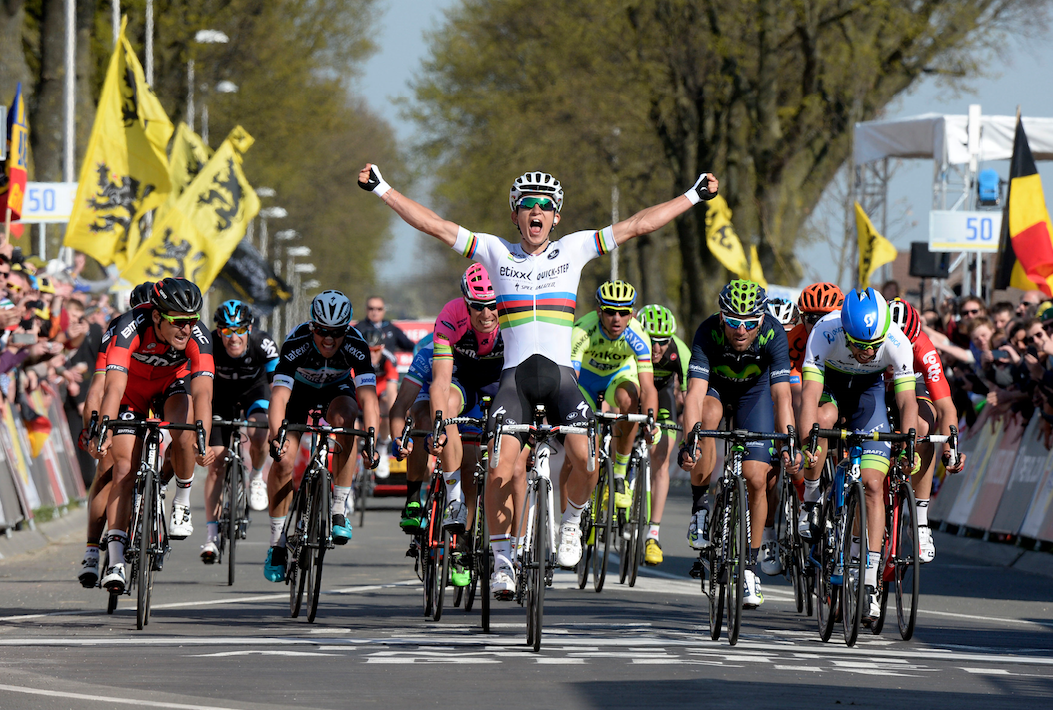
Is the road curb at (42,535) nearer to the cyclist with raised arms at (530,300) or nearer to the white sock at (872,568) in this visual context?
the cyclist with raised arms at (530,300)

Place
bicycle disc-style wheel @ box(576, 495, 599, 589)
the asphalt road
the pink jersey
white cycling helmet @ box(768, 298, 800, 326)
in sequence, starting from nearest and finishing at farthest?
the asphalt road < the pink jersey < white cycling helmet @ box(768, 298, 800, 326) < bicycle disc-style wheel @ box(576, 495, 599, 589)

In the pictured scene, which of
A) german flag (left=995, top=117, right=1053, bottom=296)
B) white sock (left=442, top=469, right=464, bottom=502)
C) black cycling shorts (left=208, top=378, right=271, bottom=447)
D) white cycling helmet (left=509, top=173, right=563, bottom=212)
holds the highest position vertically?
german flag (left=995, top=117, right=1053, bottom=296)

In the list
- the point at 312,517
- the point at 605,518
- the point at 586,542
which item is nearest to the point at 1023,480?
the point at 605,518

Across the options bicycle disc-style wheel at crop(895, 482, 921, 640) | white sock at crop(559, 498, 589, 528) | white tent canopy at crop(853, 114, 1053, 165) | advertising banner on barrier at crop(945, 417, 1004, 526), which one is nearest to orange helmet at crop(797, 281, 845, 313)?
bicycle disc-style wheel at crop(895, 482, 921, 640)

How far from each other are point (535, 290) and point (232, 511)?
4.84 meters

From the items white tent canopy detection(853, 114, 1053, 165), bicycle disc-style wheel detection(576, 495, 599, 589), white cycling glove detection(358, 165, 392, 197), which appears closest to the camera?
white cycling glove detection(358, 165, 392, 197)

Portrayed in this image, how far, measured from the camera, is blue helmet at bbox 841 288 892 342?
1036 cm

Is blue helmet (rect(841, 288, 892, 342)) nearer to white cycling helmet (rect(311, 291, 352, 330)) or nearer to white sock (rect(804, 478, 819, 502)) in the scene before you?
white sock (rect(804, 478, 819, 502))

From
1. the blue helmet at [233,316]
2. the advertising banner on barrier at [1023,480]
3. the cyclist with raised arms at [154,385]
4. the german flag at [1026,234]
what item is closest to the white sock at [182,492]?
the cyclist with raised arms at [154,385]

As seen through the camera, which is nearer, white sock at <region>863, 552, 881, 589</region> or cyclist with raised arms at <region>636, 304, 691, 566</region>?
white sock at <region>863, 552, 881, 589</region>

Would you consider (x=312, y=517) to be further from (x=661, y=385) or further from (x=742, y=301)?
(x=661, y=385)

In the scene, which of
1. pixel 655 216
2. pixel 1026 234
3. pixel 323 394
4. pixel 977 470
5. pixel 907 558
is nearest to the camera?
pixel 655 216

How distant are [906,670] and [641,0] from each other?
3180 centimetres

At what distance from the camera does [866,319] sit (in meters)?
10.4
